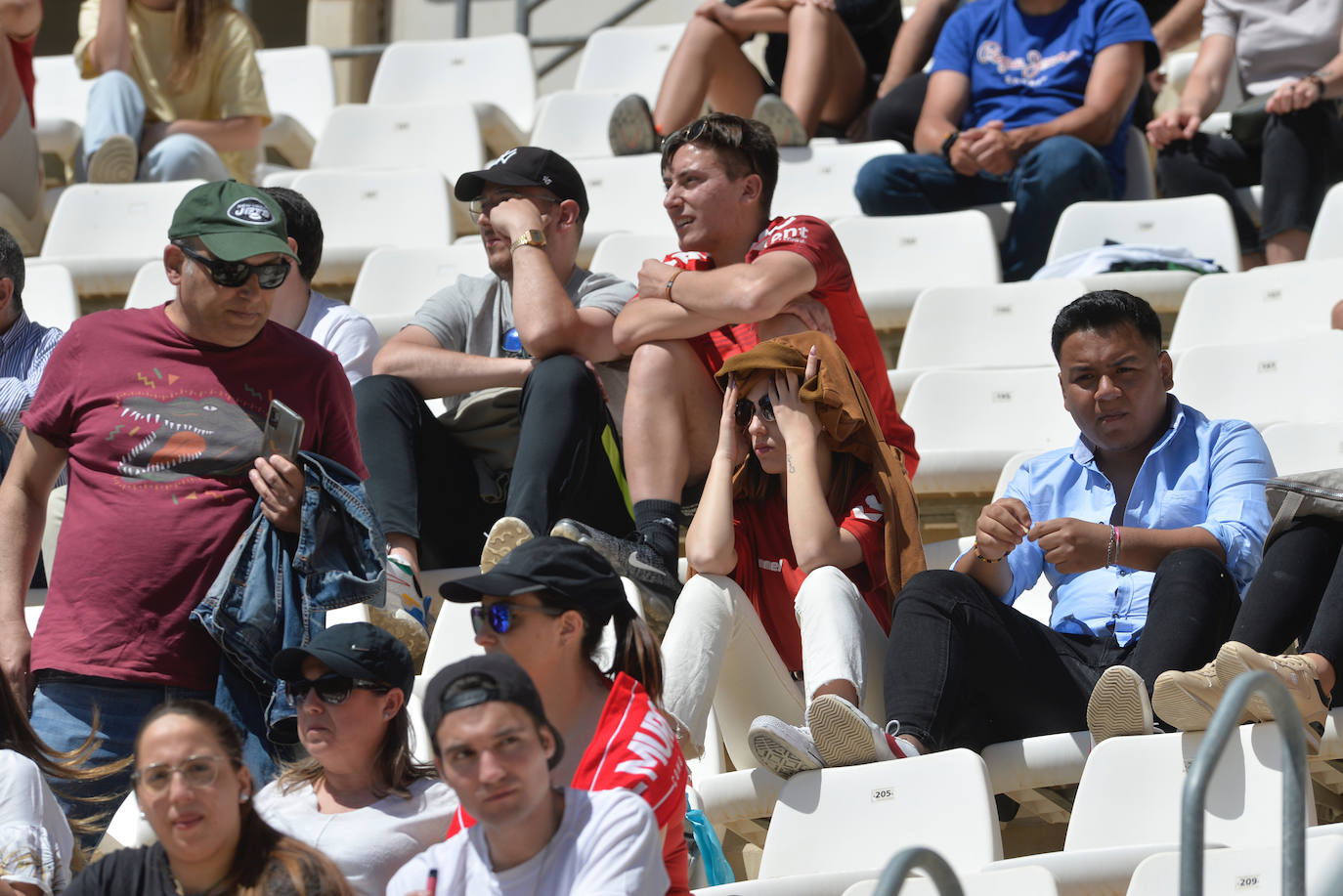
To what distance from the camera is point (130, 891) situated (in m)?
2.27

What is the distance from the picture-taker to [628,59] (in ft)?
25.3

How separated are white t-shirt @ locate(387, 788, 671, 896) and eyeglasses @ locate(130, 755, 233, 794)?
0.95 ft

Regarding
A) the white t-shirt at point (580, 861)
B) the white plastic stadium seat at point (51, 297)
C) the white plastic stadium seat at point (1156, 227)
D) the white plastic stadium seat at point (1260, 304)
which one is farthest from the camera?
the white plastic stadium seat at point (1156, 227)

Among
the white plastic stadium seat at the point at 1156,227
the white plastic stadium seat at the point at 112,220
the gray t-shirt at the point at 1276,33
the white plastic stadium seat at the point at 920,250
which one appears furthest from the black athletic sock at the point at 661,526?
the gray t-shirt at the point at 1276,33

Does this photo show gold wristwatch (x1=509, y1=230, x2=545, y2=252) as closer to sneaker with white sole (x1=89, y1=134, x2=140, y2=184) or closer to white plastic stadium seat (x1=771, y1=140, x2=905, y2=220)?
white plastic stadium seat (x1=771, y1=140, x2=905, y2=220)

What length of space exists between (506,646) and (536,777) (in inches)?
17.9

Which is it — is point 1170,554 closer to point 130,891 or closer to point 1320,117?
point 130,891

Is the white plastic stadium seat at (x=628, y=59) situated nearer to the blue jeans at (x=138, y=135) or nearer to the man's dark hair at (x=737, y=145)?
the blue jeans at (x=138, y=135)

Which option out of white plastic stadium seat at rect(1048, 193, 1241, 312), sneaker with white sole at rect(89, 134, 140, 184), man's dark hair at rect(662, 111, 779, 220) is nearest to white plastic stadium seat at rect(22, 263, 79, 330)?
sneaker with white sole at rect(89, 134, 140, 184)

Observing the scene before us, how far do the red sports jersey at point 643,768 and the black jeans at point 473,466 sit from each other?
1.01 m

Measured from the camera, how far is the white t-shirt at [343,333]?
3975 mm

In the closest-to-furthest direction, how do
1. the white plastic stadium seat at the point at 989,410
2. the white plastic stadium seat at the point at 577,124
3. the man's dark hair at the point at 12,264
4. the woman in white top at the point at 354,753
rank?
the woman in white top at the point at 354,753
the man's dark hair at the point at 12,264
the white plastic stadium seat at the point at 989,410
the white plastic stadium seat at the point at 577,124

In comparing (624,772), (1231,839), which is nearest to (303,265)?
(624,772)

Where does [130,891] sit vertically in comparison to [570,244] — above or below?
below
